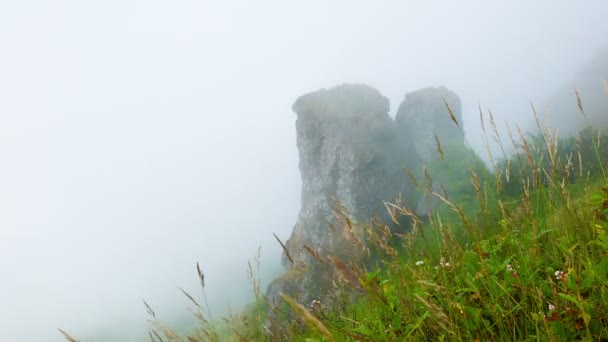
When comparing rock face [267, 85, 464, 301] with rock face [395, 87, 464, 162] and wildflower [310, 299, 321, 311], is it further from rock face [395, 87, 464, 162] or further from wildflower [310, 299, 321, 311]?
wildflower [310, 299, 321, 311]

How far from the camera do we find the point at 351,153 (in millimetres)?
48094

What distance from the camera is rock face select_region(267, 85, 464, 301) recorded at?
4616 centimetres

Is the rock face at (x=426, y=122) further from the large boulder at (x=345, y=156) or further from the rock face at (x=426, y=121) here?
the large boulder at (x=345, y=156)

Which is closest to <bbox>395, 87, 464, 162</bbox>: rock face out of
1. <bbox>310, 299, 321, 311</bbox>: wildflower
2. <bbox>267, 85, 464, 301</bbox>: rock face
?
<bbox>267, 85, 464, 301</bbox>: rock face

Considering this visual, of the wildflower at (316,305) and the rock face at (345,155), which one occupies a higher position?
the wildflower at (316,305)

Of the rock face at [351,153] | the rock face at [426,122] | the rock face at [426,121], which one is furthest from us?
the rock face at [426,121]

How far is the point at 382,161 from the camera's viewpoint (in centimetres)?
4791

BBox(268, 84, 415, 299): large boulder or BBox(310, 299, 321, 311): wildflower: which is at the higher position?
BBox(310, 299, 321, 311): wildflower

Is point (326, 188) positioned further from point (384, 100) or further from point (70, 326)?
point (70, 326)

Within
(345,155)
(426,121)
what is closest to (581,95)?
(426,121)

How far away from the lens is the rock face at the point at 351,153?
46156mm

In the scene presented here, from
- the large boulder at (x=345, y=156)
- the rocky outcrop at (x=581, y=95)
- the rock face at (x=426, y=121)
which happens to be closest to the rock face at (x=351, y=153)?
the large boulder at (x=345, y=156)

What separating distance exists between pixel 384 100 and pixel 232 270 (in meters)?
141

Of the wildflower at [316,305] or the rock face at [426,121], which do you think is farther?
the rock face at [426,121]
